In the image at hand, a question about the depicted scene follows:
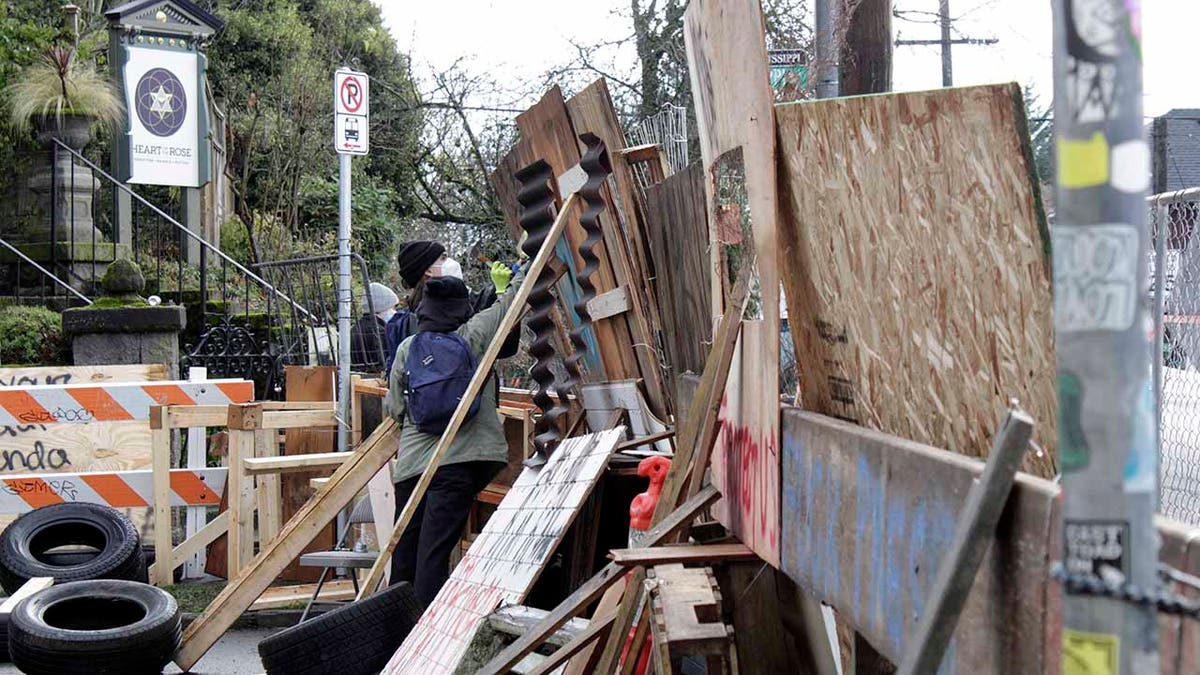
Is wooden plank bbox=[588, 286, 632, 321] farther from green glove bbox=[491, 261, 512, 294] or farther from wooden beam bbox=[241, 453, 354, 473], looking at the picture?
wooden beam bbox=[241, 453, 354, 473]

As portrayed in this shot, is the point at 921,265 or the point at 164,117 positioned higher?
the point at 164,117

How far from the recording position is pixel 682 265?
621cm

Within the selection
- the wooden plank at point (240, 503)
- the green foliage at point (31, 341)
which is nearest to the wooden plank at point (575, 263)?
the wooden plank at point (240, 503)

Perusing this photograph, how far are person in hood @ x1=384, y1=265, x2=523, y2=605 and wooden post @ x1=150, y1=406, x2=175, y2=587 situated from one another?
7.84 feet

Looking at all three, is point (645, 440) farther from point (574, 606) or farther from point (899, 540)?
point (899, 540)

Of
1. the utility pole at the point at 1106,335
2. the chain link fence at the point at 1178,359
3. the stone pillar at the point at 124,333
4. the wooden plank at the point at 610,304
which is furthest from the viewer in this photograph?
the stone pillar at the point at 124,333

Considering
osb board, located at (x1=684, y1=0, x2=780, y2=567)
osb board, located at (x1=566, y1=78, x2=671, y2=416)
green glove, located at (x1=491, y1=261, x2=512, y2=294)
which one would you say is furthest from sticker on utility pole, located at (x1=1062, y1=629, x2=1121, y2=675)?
green glove, located at (x1=491, y1=261, x2=512, y2=294)

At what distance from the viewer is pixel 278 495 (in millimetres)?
8758

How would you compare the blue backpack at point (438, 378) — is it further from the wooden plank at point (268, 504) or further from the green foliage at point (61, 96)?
the green foliage at point (61, 96)

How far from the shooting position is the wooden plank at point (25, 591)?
6.91 metres

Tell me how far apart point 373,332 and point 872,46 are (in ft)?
23.3

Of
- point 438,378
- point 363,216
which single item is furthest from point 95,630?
point 363,216

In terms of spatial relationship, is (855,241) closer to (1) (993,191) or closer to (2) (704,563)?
(1) (993,191)

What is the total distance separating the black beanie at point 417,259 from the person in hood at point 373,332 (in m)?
2.85
